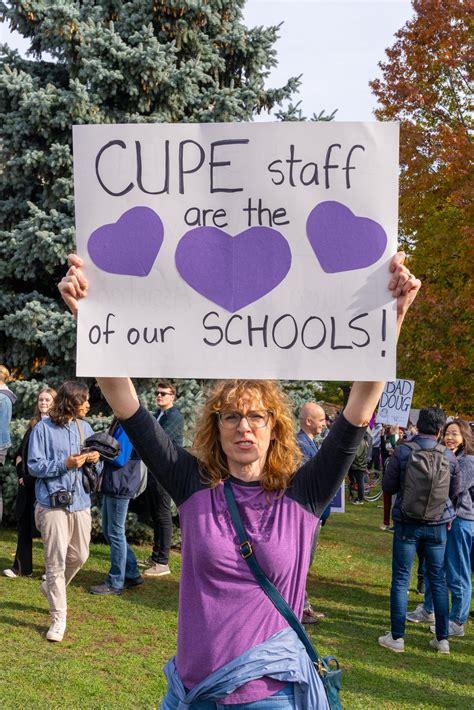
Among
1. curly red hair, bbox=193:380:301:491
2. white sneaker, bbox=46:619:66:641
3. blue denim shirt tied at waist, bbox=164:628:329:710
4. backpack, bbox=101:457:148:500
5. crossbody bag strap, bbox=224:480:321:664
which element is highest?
curly red hair, bbox=193:380:301:491

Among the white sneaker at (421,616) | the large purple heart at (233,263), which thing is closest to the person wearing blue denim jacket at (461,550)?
the white sneaker at (421,616)

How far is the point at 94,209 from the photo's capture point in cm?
284

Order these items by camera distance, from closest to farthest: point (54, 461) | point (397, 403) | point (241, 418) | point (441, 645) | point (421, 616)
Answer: point (241, 418) → point (54, 461) → point (441, 645) → point (421, 616) → point (397, 403)

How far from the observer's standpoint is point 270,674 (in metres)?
2.47

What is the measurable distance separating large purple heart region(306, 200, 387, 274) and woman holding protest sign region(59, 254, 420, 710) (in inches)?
4.0

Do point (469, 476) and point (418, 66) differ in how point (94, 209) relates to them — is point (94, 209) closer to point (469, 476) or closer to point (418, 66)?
point (469, 476)

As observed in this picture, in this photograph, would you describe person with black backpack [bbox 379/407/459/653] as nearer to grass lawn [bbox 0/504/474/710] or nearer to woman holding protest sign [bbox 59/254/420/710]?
grass lawn [bbox 0/504/474/710]

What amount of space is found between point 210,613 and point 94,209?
4.41 feet

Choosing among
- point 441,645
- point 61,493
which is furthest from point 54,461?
point 441,645

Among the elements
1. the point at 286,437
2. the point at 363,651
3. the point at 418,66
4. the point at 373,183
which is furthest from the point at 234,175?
the point at 418,66

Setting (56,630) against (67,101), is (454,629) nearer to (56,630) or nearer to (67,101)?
(56,630)

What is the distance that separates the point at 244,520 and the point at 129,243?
3.19ft

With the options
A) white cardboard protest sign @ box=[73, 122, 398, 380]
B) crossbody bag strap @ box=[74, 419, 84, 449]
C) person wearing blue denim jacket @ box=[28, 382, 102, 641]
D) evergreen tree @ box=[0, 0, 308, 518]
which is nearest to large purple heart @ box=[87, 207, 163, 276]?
white cardboard protest sign @ box=[73, 122, 398, 380]

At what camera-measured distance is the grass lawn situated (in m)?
5.54
